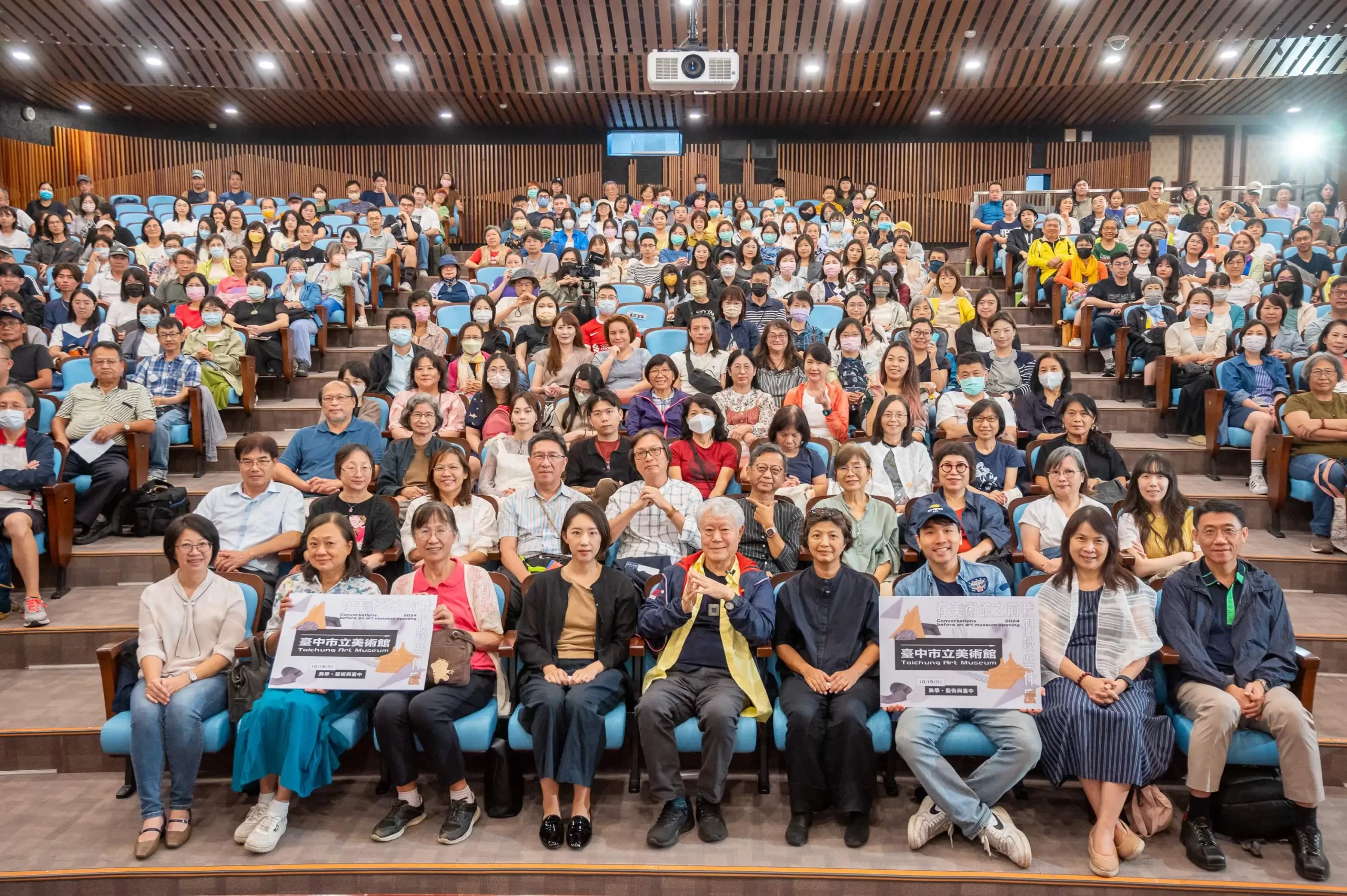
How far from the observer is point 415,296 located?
20.1 ft

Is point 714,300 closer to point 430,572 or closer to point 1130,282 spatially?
point 1130,282

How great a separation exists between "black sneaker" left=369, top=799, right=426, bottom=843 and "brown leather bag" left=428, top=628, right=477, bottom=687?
1.24 ft

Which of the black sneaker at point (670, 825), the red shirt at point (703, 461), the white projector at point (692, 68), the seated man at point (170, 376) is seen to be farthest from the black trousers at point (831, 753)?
the white projector at point (692, 68)

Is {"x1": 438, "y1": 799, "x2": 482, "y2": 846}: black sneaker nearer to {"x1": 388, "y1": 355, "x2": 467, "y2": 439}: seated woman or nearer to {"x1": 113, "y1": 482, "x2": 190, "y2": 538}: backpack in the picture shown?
{"x1": 388, "y1": 355, "x2": 467, "y2": 439}: seated woman

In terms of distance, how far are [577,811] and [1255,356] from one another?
4.30 metres

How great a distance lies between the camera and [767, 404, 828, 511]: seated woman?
409 cm

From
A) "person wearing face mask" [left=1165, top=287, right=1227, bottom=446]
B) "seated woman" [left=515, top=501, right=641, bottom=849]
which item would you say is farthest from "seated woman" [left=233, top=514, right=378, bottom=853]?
"person wearing face mask" [left=1165, top=287, right=1227, bottom=446]

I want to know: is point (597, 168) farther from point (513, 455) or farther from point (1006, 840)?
point (1006, 840)

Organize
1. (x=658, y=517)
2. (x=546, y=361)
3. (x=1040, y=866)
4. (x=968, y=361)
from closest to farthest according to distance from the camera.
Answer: (x=1040, y=866) < (x=658, y=517) < (x=968, y=361) < (x=546, y=361)

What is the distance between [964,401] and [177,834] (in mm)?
3821

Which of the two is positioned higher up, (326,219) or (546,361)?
(326,219)

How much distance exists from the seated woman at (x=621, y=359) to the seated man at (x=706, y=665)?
7.49 feet

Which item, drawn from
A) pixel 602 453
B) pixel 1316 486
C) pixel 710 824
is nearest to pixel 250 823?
pixel 710 824

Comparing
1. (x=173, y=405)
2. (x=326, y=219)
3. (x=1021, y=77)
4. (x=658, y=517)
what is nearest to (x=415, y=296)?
(x=173, y=405)
